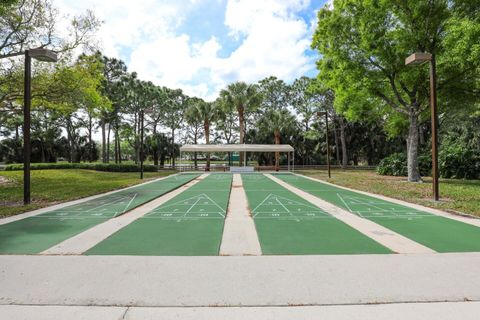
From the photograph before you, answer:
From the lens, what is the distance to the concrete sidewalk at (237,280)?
3.20 meters

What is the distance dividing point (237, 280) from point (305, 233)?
8.89ft

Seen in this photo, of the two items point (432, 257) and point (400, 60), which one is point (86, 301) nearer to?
point (432, 257)

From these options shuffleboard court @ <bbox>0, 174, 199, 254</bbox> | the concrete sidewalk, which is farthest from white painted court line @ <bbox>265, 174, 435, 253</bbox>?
shuffleboard court @ <bbox>0, 174, 199, 254</bbox>

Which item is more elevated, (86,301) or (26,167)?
(26,167)

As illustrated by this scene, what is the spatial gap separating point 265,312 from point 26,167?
998 centimetres

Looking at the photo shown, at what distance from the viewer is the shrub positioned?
80.5 feet

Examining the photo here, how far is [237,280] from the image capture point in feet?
12.1

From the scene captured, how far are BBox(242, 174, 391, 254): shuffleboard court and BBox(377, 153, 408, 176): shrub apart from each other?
19291mm

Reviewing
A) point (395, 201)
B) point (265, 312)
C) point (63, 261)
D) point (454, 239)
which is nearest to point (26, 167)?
point (63, 261)

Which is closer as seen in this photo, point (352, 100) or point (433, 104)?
point (433, 104)

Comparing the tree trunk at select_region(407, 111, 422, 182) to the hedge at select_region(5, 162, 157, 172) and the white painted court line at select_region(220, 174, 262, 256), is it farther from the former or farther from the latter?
the hedge at select_region(5, 162, 157, 172)

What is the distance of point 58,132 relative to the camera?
44000 mm

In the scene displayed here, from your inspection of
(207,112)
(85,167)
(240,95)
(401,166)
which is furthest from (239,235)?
(207,112)

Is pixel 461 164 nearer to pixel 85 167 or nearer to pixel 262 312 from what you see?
pixel 262 312
